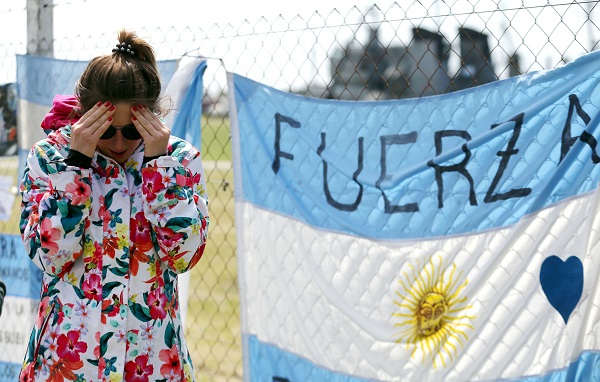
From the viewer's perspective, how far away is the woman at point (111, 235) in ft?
8.23

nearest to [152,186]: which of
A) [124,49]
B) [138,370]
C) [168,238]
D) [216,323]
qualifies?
[168,238]

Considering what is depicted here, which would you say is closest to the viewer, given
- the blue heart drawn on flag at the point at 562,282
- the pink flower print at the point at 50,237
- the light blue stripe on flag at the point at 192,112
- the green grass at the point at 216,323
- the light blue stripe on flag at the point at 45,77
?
the pink flower print at the point at 50,237

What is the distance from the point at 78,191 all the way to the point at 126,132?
23 centimetres

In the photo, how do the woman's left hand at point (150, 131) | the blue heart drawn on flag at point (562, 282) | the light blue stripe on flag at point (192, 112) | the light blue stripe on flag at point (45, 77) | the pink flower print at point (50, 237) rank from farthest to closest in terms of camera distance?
→ the light blue stripe on flag at point (45, 77), the light blue stripe on flag at point (192, 112), the blue heart drawn on flag at point (562, 282), the woman's left hand at point (150, 131), the pink flower print at point (50, 237)

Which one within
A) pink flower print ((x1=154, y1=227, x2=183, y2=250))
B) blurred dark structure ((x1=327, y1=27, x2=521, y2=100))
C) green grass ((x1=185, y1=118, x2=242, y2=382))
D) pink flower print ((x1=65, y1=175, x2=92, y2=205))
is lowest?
green grass ((x1=185, y1=118, x2=242, y2=382))

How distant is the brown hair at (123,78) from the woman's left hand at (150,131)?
0.04m

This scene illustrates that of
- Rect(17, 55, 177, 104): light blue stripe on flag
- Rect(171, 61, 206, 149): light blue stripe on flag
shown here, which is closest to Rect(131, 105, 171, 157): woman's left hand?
Rect(171, 61, 206, 149): light blue stripe on flag

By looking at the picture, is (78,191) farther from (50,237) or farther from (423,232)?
(423,232)

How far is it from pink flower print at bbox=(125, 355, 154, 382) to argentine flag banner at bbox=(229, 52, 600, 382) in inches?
41.0

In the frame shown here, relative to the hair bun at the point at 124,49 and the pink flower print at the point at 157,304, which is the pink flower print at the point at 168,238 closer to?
the pink flower print at the point at 157,304

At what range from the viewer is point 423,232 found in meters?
3.22

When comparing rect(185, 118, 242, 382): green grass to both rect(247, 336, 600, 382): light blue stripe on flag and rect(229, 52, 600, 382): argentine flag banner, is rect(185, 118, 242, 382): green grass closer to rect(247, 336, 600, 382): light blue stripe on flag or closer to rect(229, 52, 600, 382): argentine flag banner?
rect(229, 52, 600, 382): argentine flag banner

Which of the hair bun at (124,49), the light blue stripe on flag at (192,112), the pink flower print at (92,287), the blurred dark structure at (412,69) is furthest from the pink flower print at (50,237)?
the blurred dark structure at (412,69)

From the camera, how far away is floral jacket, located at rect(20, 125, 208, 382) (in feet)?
8.21
